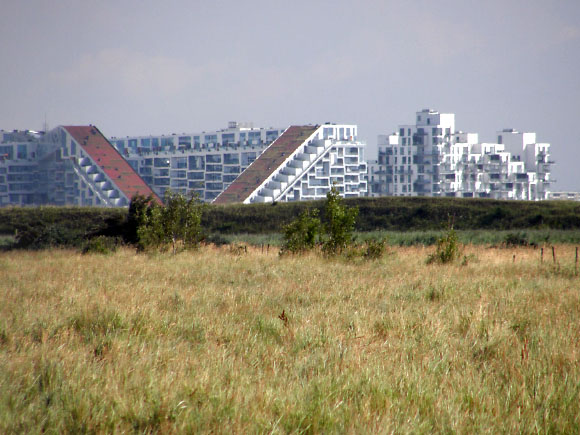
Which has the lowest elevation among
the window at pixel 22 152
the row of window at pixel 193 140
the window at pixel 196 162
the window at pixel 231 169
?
the window at pixel 231 169

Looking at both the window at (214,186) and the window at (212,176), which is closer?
the window at (212,176)

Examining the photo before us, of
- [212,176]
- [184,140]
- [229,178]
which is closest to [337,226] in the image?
[229,178]

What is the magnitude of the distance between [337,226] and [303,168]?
13305 centimetres

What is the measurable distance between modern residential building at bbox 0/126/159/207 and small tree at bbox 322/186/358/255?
123725 millimetres

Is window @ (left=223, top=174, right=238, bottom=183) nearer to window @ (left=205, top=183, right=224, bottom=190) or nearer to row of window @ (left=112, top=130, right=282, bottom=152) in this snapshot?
window @ (left=205, top=183, right=224, bottom=190)

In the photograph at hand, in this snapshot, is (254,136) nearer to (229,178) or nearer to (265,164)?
(229,178)

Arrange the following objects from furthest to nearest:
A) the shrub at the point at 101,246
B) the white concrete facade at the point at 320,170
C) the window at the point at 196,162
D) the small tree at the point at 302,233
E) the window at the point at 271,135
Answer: the window at the point at 271,135 → the window at the point at 196,162 → the white concrete facade at the point at 320,170 → the shrub at the point at 101,246 → the small tree at the point at 302,233

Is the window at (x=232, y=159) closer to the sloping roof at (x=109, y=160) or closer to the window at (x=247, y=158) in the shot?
the window at (x=247, y=158)

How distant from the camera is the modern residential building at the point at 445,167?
171875mm

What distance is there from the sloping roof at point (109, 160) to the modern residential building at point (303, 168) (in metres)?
19.5

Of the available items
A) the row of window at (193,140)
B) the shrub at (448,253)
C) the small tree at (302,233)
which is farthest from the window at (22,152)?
the shrub at (448,253)

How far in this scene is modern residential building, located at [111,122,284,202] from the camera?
160m

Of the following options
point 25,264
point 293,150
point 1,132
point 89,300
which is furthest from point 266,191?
point 89,300

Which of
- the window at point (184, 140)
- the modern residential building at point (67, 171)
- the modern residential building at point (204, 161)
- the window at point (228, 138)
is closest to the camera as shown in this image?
the modern residential building at point (67, 171)
